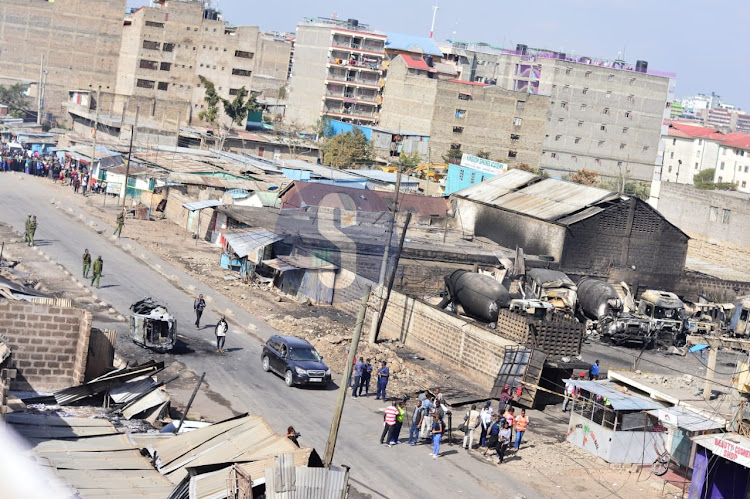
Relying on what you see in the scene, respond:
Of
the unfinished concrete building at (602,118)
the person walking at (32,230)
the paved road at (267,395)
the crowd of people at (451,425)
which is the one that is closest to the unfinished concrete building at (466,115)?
the unfinished concrete building at (602,118)

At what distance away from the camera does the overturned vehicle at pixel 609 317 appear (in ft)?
116

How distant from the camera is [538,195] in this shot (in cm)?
4800

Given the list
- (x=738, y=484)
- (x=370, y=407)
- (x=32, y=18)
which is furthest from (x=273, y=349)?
(x=32, y=18)

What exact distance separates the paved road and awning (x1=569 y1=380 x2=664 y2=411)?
3291mm

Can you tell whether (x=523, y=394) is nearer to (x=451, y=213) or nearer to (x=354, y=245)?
(x=354, y=245)

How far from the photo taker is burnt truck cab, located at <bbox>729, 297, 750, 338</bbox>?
38375 mm

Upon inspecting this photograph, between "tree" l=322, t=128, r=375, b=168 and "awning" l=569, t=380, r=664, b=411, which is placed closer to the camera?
"awning" l=569, t=380, r=664, b=411

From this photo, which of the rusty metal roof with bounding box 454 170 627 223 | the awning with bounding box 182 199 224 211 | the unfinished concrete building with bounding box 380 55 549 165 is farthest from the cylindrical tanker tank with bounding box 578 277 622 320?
the unfinished concrete building with bounding box 380 55 549 165

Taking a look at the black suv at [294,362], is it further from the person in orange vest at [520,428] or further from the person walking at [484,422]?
the person in orange vest at [520,428]

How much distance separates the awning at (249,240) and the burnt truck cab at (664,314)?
14.2 m

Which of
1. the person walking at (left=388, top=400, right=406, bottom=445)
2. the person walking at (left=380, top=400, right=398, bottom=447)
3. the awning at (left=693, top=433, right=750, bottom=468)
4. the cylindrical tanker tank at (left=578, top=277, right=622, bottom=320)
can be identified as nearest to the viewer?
the awning at (left=693, top=433, right=750, bottom=468)

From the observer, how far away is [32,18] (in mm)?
108438

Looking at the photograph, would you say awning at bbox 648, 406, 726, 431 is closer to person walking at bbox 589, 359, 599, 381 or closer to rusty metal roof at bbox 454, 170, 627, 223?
person walking at bbox 589, 359, 599, 381

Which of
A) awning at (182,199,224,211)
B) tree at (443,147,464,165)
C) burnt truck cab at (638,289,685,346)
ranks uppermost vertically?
tree at (443,147,464,165)
